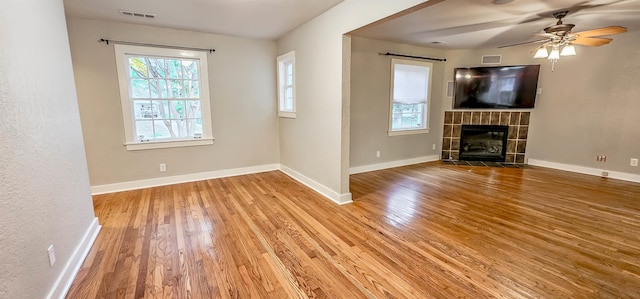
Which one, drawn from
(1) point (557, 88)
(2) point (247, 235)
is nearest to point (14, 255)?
(2) point (247, 235)

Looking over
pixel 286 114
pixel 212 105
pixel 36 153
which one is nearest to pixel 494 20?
pixel 286 114

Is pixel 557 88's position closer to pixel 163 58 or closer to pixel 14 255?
pixel 163 58

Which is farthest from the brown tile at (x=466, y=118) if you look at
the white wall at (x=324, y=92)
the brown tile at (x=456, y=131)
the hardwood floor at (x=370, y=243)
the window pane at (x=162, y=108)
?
the window pane at (x=162, y=108)

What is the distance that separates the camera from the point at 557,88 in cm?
507

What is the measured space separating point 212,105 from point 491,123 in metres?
5.61

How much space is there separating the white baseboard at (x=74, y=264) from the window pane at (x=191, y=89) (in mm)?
2286

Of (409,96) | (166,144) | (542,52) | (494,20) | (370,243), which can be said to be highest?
(494,20)

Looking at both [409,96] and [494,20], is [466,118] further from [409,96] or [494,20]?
[494,20]

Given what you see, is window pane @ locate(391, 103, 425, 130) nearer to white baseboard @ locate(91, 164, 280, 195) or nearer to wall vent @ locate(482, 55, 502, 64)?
wall vent @ locate(482, 55, 502, 64)

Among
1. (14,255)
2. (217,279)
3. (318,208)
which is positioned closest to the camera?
(14,255)

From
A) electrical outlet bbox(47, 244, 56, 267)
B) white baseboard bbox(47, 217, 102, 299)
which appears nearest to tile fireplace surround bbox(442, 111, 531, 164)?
white baseboard bbox(47, 217, 102, 299)

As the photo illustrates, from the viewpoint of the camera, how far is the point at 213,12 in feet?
Answer: 10.8

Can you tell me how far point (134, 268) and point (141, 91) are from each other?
2876mm

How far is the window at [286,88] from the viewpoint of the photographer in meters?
4.41
